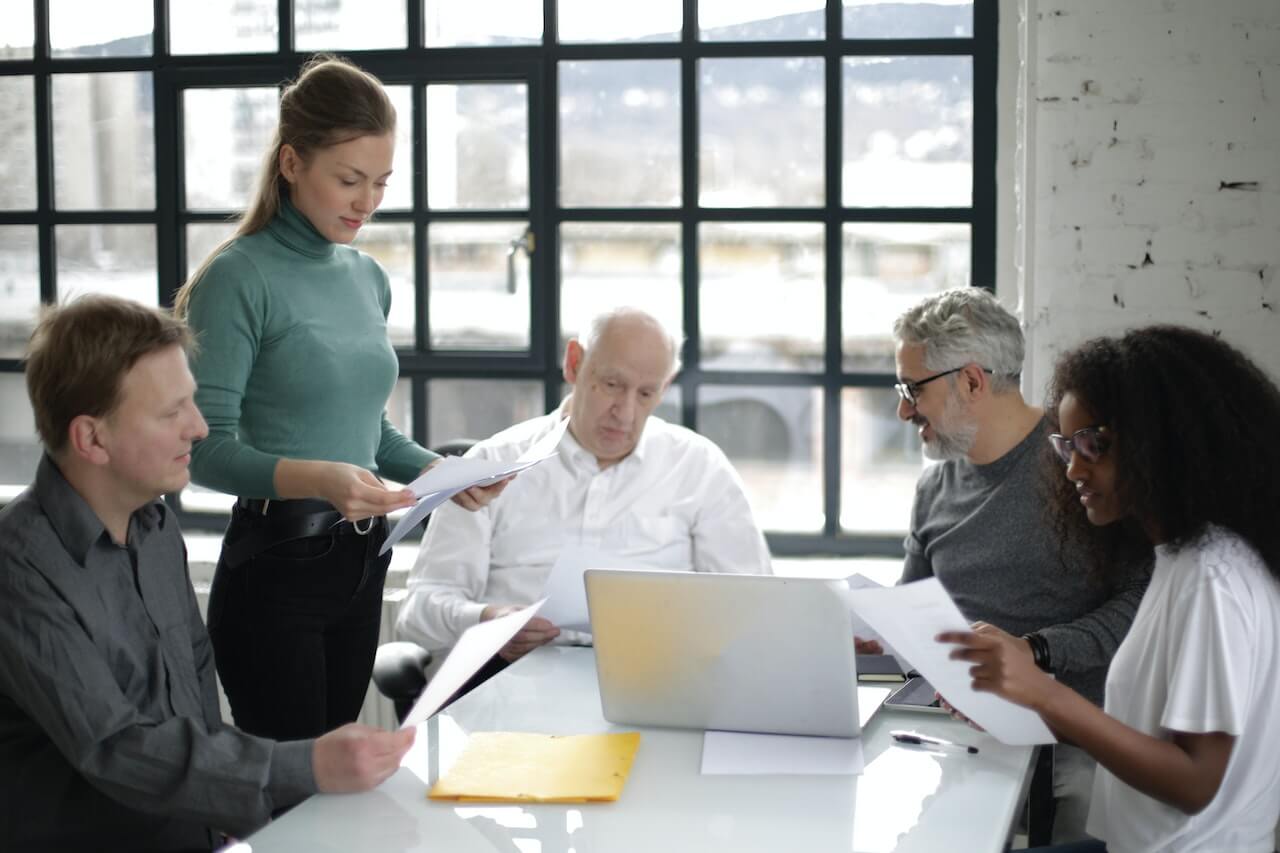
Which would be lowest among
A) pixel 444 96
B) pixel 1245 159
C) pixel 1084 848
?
pixel 1084 848

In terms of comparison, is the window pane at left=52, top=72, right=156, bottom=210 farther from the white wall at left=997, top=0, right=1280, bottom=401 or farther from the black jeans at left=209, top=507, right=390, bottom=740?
the white wall at left=997, top=0, right=1280, bottom=401

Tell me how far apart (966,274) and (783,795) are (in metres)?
2.17

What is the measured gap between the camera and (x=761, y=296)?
354 centimetres

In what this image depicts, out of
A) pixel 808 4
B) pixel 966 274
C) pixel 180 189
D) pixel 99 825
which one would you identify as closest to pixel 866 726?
pixel 99 825

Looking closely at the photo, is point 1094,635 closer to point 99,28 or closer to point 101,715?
point 101,715

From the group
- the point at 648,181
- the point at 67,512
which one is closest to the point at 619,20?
the point at 648,181

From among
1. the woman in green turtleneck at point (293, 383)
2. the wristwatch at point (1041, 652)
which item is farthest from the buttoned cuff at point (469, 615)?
the wristwatch at point (1041, 652)

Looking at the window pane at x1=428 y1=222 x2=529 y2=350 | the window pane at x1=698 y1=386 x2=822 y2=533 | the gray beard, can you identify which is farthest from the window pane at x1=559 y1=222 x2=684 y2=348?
the gray beard

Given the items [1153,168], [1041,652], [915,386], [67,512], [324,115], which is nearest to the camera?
[67,512]

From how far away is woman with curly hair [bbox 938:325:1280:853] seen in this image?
153 cm

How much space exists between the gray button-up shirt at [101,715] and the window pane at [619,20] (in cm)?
219

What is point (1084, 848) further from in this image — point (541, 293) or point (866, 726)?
point (541, 293)

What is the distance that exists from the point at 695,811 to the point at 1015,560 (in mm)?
994

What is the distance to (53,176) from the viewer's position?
3.81 metres
